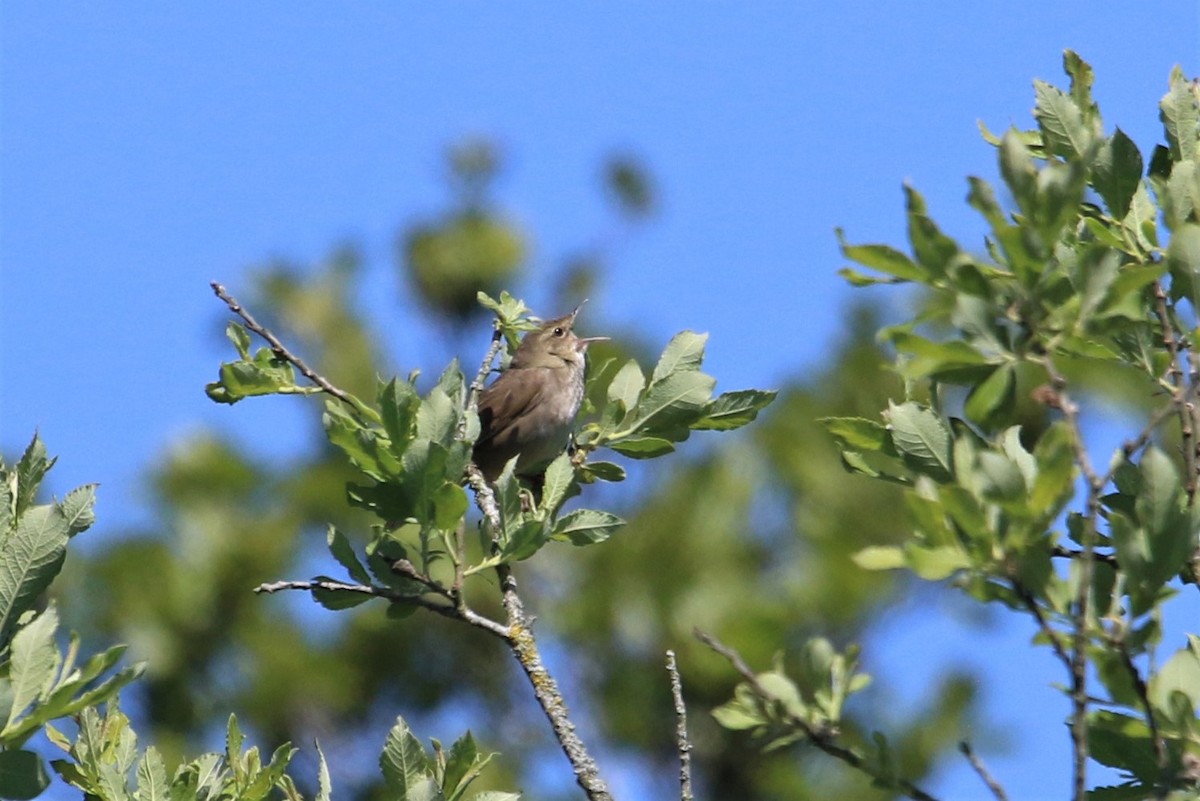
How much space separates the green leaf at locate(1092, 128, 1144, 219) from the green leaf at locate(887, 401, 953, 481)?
691 millimetres

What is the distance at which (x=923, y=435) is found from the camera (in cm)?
255

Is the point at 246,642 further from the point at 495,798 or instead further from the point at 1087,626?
the point at 1087,626

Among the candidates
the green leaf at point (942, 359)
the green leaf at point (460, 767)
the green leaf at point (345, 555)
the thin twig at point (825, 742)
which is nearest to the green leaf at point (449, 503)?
the green leaf at point (345, 555)

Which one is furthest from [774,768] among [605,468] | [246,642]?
[605,468]

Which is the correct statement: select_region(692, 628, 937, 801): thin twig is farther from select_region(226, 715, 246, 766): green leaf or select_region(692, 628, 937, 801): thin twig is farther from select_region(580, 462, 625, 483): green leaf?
select_region(580, 462, 625, 483): green leaf

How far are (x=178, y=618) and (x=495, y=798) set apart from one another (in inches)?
450

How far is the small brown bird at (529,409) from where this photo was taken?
6465 millimetres

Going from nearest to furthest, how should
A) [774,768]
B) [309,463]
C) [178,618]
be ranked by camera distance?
[774,768] < [178,618] < [309,463]

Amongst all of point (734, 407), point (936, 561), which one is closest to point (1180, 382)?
point (936, 561)

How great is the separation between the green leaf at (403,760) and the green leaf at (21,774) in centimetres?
68

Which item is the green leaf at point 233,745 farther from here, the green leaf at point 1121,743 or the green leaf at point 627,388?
the green leaf at point 1121,743

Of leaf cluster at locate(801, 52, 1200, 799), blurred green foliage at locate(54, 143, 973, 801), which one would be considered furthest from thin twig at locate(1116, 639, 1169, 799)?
blurred green foliage at locate(54, 143, 973, 801)

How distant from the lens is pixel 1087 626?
2.12m

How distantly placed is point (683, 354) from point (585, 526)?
514 mm
